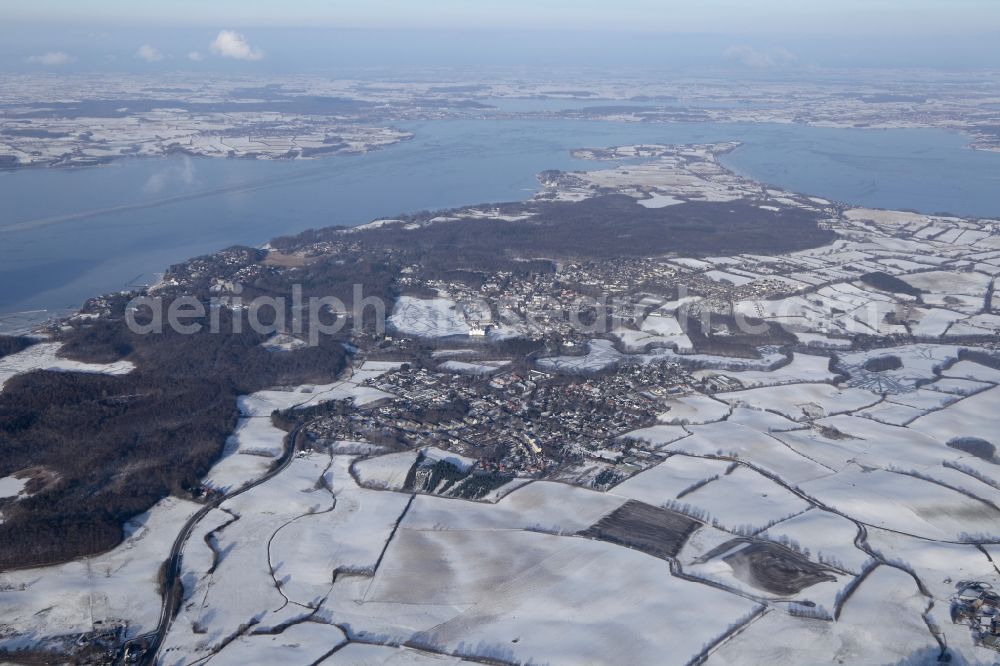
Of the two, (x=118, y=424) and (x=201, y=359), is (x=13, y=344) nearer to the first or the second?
(x=201, y=359)

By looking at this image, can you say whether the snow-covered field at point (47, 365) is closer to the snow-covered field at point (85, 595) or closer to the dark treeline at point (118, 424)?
the dark treeline at point (118, 424)

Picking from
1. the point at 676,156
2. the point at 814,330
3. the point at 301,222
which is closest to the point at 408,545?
the point at 814,330

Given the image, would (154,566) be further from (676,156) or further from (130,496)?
(676,156)

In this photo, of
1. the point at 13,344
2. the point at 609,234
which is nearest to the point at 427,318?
the point at 13,344

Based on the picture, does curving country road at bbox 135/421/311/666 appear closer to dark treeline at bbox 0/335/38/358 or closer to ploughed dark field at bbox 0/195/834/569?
ploughed dark field at bbox 0/195/834/569

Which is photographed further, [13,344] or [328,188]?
[328,188]
